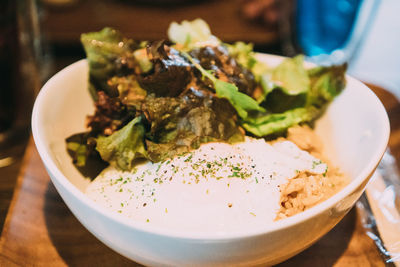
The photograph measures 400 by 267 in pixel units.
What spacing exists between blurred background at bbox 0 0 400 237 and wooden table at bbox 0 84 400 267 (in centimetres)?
93

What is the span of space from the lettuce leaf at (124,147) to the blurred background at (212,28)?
103 centimetres

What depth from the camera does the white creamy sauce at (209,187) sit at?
40.3 inches

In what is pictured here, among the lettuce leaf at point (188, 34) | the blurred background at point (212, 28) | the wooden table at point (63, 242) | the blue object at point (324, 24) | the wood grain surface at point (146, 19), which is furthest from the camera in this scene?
the wood grain surface at point (146, 19)

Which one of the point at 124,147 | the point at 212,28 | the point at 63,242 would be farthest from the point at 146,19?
the point at 63,242

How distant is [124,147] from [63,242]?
352 mm

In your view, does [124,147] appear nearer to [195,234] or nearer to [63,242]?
[63,242]

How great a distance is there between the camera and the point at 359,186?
3.22 ft

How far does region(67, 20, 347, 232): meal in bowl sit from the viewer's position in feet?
3.52

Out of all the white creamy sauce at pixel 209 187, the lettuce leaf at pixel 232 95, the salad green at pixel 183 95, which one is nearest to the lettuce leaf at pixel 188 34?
the salad green at pixel 183 95

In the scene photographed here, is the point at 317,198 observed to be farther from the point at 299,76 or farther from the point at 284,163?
the point at 299,76

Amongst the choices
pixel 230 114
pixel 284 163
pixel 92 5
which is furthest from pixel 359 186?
pixel 92 5

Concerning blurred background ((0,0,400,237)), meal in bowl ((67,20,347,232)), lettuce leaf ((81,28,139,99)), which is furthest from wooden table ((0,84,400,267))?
blurred background ((0,0,400,237))

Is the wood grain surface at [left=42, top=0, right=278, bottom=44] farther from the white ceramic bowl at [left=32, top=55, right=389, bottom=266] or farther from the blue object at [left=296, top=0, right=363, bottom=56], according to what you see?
the white ceramic bowl at [left=32, top=55, right=389, bottom=266]

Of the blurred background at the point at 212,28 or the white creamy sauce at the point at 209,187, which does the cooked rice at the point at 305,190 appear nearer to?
A: the white creamy sauce at the point at 209,187
